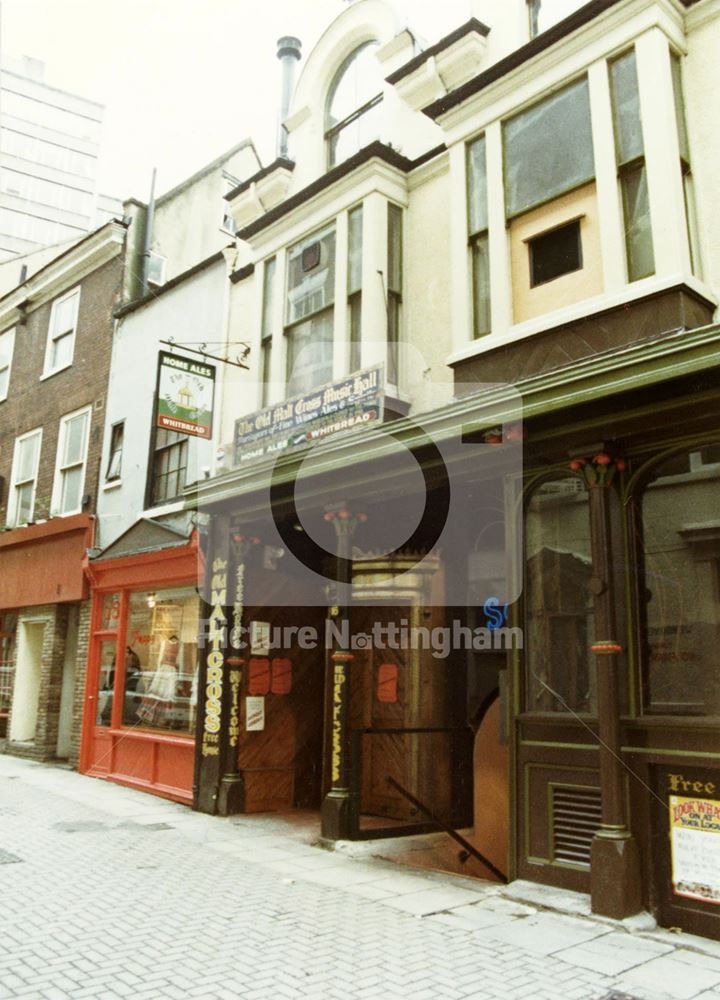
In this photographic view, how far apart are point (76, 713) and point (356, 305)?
8.83 meters

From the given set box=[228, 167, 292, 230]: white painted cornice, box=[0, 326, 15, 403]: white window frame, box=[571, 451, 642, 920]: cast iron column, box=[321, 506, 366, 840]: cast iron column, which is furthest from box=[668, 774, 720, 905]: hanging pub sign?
box=[0, 326, 15, 403]: white window frame

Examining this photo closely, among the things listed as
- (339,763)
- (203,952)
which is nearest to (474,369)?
(339,763)

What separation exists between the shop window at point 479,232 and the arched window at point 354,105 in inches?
111

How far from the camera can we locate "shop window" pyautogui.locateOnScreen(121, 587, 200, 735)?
37.3 ft

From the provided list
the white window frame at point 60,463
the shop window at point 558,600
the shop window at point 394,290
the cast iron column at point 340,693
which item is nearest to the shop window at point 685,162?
the shop window at point 558,600

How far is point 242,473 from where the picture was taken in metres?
9.41

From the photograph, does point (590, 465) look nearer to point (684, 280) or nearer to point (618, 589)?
point (618, 589)

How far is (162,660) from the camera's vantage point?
476 inches

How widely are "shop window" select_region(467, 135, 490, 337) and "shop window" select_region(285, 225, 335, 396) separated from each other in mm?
2378

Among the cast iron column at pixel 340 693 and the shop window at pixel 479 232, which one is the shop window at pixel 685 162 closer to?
the shop window at pixel 479 232

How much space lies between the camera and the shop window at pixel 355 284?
9.78 m

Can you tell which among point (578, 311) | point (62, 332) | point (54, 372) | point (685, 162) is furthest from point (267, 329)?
point (62, 332)

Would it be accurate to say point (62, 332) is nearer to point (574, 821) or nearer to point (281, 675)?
point (281, 675)

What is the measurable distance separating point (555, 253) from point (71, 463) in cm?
1130
